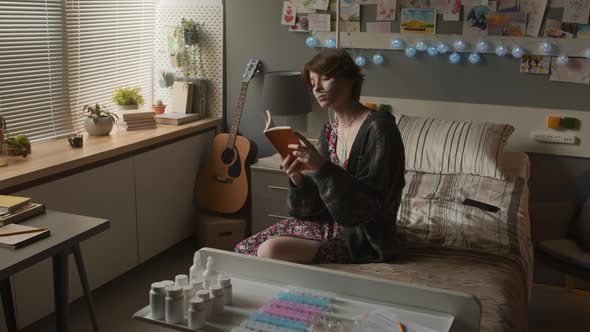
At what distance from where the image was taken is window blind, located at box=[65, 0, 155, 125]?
3.63m

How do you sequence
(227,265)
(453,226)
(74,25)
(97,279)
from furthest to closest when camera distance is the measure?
(74,25) < (97,279) < (453,226) < (227,265)

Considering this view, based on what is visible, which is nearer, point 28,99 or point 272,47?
point 28,99

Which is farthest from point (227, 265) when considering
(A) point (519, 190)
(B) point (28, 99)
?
(B) point (28, 99)

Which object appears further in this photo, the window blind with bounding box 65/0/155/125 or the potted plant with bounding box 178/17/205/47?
the potted plant with bounding box 178/17/205/47

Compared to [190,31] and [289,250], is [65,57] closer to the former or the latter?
[190,31]

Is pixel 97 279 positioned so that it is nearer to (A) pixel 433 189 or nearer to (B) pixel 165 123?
(B) pixel 165 123

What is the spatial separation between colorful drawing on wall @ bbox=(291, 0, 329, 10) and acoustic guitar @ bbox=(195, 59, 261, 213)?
410 millimetres

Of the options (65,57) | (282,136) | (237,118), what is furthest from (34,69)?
(282,136)

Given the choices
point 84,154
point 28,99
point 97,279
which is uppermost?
point 28,99

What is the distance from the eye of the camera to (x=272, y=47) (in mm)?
3967

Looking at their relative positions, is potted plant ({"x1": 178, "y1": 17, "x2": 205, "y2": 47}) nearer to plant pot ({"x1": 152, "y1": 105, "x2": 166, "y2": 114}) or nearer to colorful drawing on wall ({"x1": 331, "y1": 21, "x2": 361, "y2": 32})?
plant pot ({"x1": 152, "y1": 105, "x2": 166, "y2": 114})

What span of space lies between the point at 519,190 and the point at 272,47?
170 centimetres

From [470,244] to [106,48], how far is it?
2.39 meters

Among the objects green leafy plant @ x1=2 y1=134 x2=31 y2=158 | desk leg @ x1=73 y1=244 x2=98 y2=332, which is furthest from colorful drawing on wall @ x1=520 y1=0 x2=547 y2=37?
green leafy plant @ x1=2 y1=134 x2=31 y2=158
